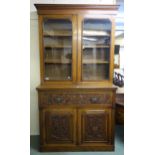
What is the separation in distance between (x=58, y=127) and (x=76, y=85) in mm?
680

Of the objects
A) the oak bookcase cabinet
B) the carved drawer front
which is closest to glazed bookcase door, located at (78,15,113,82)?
the oak bookcase cabinet

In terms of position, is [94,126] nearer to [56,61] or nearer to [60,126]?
[60,126]

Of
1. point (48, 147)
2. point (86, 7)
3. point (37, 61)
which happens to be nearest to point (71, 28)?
point (86, 7)

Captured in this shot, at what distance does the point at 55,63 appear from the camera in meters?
2.96

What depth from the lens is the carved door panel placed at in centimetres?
272

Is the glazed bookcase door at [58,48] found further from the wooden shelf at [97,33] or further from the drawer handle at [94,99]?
the drawer handle at [94,99]

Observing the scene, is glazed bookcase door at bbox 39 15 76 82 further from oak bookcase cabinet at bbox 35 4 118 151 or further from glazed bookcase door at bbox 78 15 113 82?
glazed bookcase door at bbox 78 15 113 82

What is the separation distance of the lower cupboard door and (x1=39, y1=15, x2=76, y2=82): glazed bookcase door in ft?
1.68

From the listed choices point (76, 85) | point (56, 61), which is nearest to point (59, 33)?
point (56, 61)

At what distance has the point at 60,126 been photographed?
107 inches

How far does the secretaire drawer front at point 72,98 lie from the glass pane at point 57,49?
0.32 m
